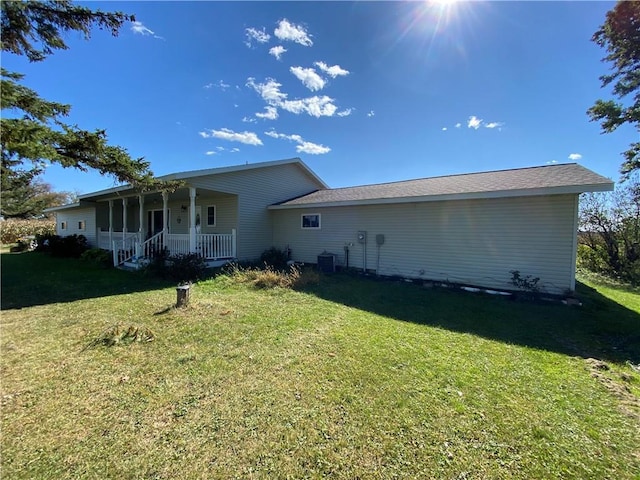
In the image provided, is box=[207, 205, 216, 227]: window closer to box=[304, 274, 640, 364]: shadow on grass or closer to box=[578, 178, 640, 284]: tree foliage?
box=[304, 274, 640, 364]: shadow on grass

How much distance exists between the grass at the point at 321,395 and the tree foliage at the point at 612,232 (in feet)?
32.5

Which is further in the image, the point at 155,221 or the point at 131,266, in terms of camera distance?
the point at 155,221

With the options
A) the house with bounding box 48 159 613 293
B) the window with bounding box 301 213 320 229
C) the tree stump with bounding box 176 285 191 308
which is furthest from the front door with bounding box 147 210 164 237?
the tree stump with bounding box 176 285 191 308

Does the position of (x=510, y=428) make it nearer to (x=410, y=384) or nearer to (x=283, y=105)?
(x=410, y=384)

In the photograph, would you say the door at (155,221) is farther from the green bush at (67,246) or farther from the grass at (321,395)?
the grass at (321,395)

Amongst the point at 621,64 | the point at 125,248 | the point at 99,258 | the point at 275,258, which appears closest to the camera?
the point at 621,64

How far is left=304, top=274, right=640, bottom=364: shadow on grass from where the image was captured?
4.50 meters

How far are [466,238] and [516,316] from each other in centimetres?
300

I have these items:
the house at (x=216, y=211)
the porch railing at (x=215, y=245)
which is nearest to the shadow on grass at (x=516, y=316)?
the porch railing at (x=215, y=245)

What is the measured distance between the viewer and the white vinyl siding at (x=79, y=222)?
17703mm

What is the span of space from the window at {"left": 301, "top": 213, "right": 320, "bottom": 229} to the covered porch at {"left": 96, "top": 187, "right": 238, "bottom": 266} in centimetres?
298

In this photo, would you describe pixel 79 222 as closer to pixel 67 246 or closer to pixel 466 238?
pixel 67 246

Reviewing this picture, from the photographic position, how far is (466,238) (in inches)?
328

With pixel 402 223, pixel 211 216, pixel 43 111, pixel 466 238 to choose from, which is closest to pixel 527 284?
pixel 466 238
